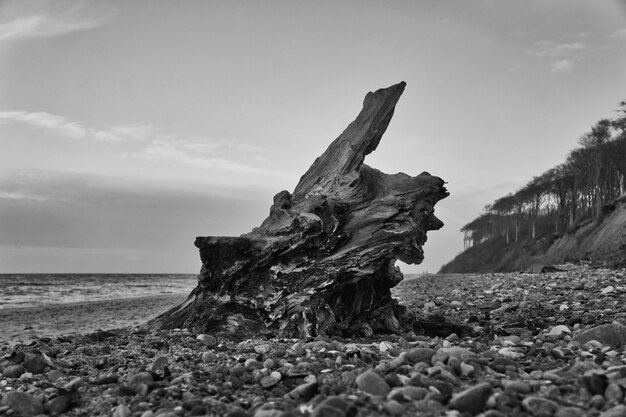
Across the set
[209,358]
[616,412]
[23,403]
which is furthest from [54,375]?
[616,412]

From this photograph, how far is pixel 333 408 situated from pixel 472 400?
91 centimetres

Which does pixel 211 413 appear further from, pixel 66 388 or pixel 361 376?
pixel 66 388

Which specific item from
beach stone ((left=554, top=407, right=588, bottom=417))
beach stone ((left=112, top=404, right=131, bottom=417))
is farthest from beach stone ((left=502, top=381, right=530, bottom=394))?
beach stone ((left=112, top=404, right=131, bottom=417))

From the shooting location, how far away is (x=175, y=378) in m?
4.50

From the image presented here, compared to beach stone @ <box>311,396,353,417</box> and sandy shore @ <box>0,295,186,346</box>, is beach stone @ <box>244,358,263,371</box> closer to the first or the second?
beach stone @ <box>311,396,353,417</box>

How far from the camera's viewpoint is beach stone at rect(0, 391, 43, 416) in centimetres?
400

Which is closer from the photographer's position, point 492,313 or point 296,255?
point 296,255

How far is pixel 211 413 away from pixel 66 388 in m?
1.50

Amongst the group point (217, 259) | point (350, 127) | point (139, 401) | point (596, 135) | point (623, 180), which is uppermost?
point (596, 135)

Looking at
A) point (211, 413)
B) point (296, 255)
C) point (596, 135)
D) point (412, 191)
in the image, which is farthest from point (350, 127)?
point (596, 135)

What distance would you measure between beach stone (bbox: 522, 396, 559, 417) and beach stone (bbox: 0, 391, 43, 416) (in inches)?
140

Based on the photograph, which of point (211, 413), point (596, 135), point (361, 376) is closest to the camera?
point (211, 413)

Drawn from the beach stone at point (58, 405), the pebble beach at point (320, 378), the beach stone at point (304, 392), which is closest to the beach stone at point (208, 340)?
the pebble beach at point (320, 378)

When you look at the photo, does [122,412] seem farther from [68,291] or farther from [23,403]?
[68,291]
